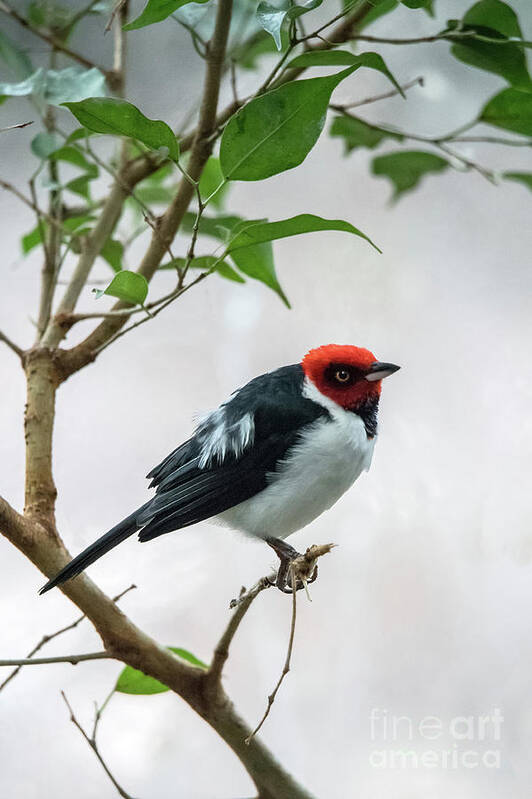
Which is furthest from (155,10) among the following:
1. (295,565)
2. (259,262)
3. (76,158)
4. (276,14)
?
(295,565)

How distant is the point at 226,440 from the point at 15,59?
52cm

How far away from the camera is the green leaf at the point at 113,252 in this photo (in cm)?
110

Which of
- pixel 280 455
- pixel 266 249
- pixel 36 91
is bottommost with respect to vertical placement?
pixel 280 455

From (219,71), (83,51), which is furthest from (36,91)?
(83,51)

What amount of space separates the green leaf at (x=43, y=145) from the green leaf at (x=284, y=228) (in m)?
0.31

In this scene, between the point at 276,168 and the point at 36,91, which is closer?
the point at 276,168

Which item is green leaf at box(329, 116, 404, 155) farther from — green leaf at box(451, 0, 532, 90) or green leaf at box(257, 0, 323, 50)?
green leaf at box(257, 0, 323, 50)

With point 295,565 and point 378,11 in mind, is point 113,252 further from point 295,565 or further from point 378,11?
point 295,565

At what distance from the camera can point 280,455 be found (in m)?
0.84

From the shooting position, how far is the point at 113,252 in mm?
1103

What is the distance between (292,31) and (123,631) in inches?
21.1

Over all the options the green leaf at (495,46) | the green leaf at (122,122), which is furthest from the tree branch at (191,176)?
the green leaf at (495,46)

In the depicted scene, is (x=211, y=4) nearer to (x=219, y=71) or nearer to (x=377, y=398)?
(x=219, y=71)

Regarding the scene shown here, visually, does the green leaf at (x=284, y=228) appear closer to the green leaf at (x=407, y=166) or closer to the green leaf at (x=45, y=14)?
the green leaf at (x=407, y=166)
